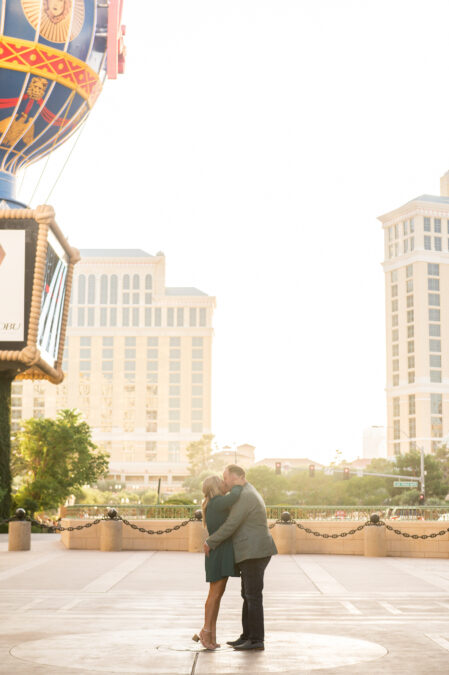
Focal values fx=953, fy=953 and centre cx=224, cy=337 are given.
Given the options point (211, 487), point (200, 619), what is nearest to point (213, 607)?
point (211, 487)

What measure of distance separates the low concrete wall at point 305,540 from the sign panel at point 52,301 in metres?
11.2

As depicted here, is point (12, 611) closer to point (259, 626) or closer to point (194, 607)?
point (194, 607)

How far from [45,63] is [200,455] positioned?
137984mm

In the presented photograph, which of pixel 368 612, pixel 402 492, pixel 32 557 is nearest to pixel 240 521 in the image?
pixel 368 612

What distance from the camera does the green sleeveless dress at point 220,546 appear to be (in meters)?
10.1

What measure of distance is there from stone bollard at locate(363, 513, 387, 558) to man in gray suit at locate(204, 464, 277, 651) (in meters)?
15.5

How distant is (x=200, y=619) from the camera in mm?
12336

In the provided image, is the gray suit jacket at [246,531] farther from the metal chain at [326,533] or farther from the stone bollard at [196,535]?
the stone bollard at [196,535]

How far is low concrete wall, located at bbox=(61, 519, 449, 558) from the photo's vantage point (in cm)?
2550

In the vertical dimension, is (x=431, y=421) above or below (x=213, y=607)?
above

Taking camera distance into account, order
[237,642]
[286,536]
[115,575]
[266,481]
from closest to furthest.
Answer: [237,642], [115,575], [286,536], [266,481]

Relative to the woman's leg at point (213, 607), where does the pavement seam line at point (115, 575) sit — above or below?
below

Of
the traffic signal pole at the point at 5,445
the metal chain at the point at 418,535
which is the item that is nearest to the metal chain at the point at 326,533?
the metal chain at the point at 418,535

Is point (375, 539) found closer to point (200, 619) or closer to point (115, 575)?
point (115, 575)
